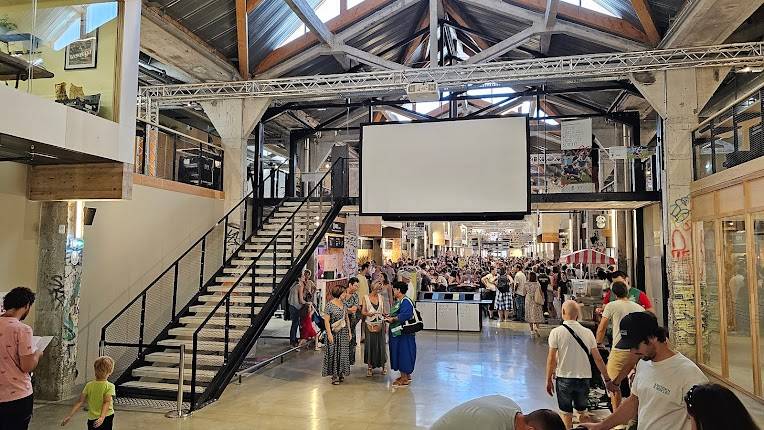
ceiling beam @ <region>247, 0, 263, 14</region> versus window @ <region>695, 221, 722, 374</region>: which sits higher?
ceiling beam @ <region>247, 0, 263, 14</region>

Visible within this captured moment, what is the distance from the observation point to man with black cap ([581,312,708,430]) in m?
2.54

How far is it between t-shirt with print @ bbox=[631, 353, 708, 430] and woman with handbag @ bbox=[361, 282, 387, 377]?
18.4ft

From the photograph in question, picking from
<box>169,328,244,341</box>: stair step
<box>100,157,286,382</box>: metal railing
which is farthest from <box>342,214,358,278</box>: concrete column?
<box>169,328,244,341</box>: stair step

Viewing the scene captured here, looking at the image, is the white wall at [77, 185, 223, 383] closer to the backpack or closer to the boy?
the boy

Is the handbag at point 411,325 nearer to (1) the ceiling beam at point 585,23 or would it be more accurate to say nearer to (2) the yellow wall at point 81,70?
(2) the yellow wall at point 81,70

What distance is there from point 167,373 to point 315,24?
718 cm

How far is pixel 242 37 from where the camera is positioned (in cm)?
1003

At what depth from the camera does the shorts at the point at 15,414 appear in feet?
12.2

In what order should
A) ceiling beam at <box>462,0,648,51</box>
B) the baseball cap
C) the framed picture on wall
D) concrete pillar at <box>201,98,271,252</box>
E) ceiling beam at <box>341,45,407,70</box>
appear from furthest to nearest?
concrete pillar at <box>201,98,271,252</box> < ceiling beam at <box>341,45,407,70</box> < ceiling beam at <box>462,0,648,51</box> < the framed picture on wall < the baseball cap

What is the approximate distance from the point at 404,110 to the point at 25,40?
10681 millimetres

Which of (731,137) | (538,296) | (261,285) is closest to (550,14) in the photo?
(731,137)

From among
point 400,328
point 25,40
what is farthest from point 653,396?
point 25,40

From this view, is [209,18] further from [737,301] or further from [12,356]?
[737,301]

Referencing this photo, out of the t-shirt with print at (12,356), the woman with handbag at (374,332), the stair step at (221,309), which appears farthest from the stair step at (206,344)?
the t-shirt with print at (12,356)
